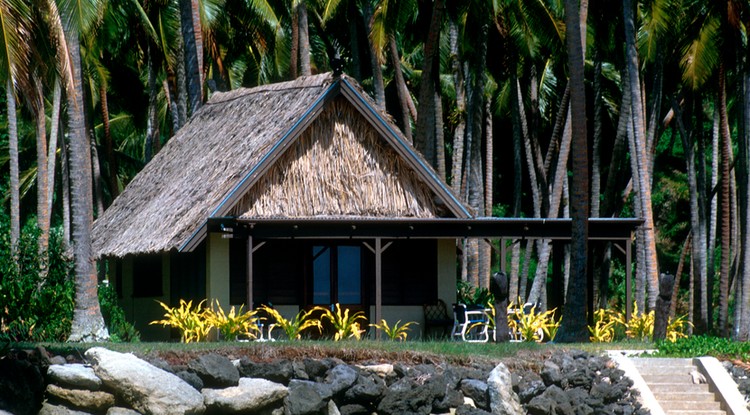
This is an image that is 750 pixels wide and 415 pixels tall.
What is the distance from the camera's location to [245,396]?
16.8 meters

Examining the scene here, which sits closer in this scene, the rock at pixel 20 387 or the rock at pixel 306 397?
the rock at pixel 20 387

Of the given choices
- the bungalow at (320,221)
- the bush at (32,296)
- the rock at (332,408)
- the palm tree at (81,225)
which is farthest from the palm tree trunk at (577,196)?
the bush at (32,296)

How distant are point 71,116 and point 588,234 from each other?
374 inches

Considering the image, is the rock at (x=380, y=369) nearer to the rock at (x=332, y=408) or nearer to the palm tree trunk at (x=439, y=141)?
the rock at (x=332, y=408)

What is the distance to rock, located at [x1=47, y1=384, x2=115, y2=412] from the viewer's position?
1595 cm

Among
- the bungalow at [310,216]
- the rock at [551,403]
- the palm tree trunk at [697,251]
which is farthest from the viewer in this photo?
the palm tree trunk at [697,251]

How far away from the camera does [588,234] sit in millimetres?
24625

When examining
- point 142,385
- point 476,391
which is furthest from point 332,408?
point 142,385

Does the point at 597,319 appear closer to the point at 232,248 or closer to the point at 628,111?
the point at 232,248

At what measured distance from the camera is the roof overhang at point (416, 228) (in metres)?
23.1

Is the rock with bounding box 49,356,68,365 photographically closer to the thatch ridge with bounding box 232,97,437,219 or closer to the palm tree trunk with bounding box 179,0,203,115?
the thatch ridge with bounding box 232,97,437,219

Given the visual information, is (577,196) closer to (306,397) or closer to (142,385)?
(306,397)

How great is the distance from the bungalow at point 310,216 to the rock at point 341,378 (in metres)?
5.39

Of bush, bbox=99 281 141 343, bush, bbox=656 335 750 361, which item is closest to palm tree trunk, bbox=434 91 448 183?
bush, bbox=99 281 141 343
